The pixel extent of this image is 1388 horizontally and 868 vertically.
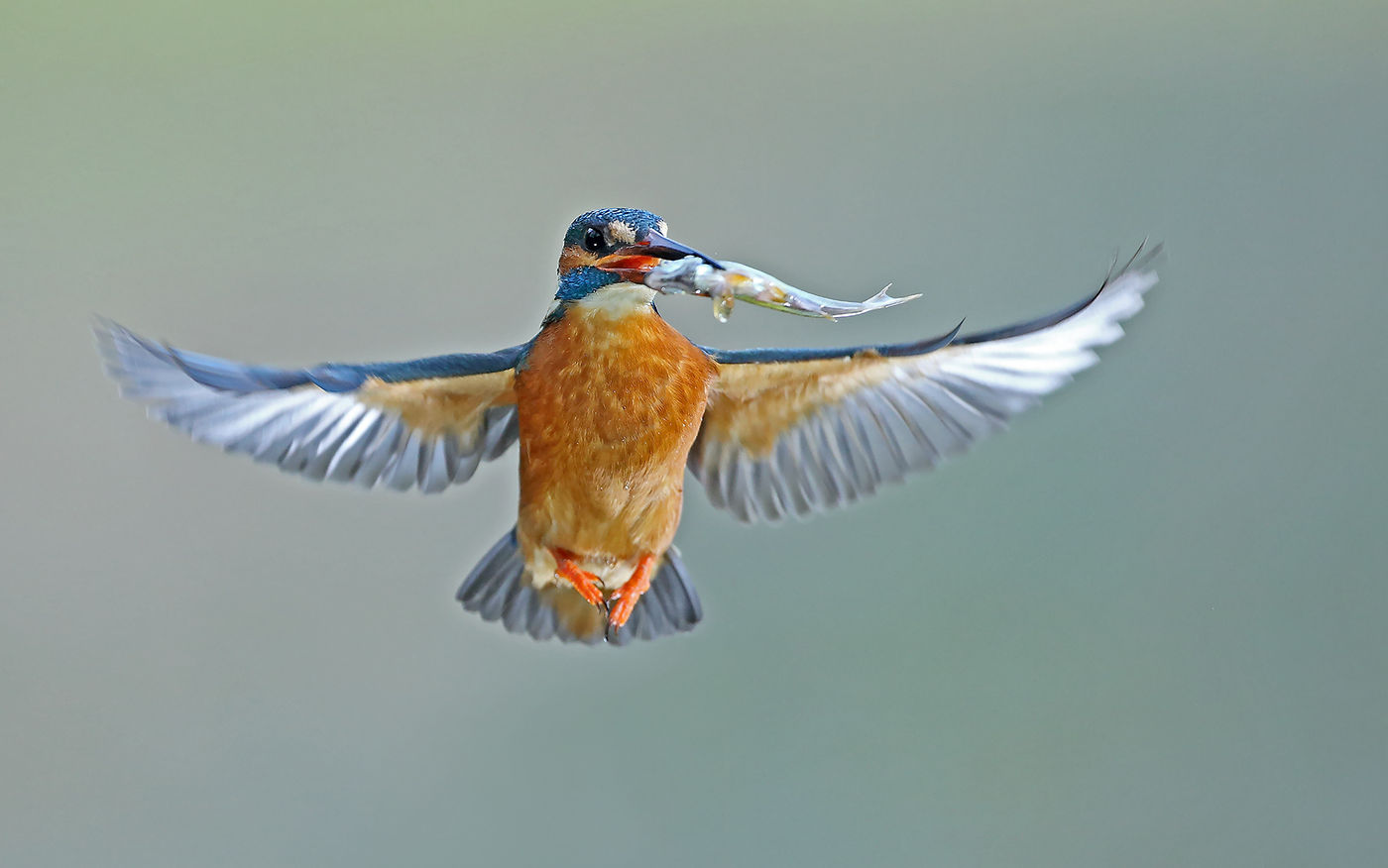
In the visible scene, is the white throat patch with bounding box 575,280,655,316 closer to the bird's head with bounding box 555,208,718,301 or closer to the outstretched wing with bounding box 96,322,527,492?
the bird's head with bounding box 555,208,718,301

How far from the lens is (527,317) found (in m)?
2.23

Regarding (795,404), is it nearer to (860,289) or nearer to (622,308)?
(622,308)

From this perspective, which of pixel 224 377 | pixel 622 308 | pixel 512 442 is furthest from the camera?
pixel 512 442

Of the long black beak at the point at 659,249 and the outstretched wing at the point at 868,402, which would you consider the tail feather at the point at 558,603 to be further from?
the long black beak at the point at 659,249

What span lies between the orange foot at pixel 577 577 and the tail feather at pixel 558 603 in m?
0.13

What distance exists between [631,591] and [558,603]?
0.18 metres

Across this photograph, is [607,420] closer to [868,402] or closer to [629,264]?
[629,264]

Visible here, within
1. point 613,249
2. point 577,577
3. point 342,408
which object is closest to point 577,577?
point 577,577

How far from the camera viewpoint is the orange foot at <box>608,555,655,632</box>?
1628 mm

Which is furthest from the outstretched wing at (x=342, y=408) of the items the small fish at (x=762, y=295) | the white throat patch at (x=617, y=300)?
the small fish at (x=762, y=295)

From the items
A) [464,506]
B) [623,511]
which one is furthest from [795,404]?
[464,506]

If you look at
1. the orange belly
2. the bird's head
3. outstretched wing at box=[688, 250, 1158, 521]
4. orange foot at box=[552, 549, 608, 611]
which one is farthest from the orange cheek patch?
orange foot at box=[552, 549, 608, 611]

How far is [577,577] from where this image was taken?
161 centimetres

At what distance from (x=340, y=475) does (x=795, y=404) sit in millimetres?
591
